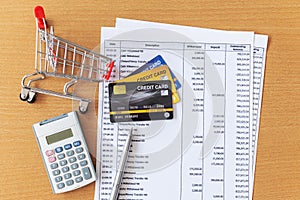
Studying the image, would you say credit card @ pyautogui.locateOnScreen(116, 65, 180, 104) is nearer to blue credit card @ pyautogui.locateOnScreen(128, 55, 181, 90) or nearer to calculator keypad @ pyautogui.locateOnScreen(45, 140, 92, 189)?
blue credit card @ pyautogui.locateOnScreen(128, 55, 181, 90)

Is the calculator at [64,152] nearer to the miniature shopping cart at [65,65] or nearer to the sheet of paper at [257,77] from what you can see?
the miniature shopping cart at [65,65]

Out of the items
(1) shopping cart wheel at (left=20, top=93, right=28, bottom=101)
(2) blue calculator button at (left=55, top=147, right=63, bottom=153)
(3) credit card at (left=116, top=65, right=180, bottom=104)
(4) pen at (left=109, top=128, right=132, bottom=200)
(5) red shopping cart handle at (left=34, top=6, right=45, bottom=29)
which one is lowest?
(4) pen at (left=109, top=128, right=132, bottom=200)

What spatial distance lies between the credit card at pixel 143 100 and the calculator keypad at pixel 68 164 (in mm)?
101

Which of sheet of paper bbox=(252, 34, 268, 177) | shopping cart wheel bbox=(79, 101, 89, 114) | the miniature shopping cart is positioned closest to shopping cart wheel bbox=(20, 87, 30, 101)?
the miniature shopping cart

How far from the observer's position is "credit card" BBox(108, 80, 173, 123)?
728 millimetres

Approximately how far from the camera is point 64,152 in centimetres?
71

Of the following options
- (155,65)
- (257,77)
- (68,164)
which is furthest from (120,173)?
(257,77)

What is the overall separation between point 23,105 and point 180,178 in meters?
0.33

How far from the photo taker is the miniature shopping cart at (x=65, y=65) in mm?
706

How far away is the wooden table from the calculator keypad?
0.03 meters

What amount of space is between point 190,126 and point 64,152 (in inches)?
9.5

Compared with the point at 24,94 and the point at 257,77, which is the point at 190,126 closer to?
the point at 257,77

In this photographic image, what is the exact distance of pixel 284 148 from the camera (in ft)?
2.40

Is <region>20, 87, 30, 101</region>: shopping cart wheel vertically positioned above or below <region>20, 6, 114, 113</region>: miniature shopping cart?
below
